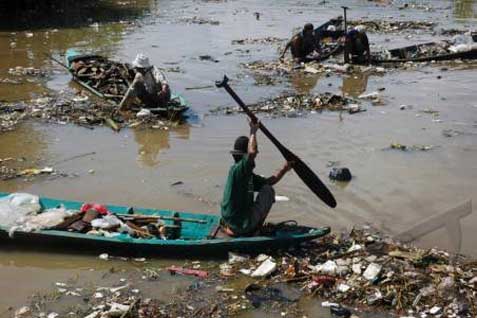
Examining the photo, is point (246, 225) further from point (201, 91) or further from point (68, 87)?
point (68, 87)

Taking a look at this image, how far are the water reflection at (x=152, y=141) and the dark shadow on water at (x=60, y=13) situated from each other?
1634 cm

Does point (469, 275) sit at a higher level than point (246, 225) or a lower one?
lower

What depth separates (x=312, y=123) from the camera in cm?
1130

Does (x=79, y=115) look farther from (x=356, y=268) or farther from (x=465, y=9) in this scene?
(x=465, y=9)

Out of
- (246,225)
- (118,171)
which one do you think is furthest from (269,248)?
(118,171)

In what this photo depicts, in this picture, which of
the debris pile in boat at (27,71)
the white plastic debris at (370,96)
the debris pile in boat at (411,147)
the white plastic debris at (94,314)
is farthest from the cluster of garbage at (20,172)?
the debris pile in boat at (27,71)

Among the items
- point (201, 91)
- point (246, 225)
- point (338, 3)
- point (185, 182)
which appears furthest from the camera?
point (338, 3)

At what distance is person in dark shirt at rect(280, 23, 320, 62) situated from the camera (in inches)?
647

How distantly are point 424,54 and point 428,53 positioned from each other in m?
0.12

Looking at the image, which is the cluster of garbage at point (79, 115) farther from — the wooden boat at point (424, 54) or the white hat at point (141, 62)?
the wooden boat at point (424, 54)

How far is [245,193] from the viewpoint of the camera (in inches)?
237

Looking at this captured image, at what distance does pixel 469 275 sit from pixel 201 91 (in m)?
9.19

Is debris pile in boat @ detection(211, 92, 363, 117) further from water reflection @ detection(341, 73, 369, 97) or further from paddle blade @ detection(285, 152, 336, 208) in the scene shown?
paddle blade @ detection(285, 152, 336, 208)

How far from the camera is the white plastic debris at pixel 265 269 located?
5875 millimetres
